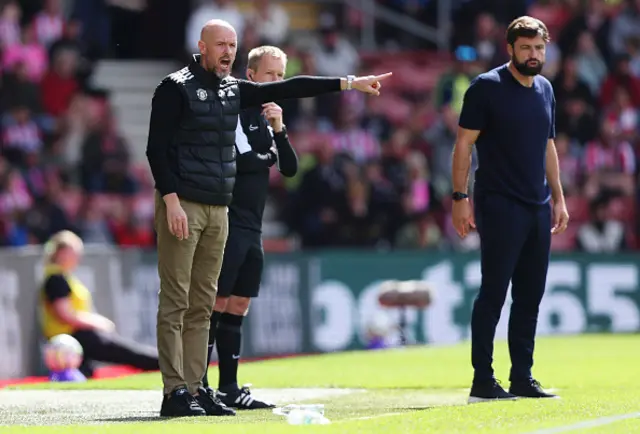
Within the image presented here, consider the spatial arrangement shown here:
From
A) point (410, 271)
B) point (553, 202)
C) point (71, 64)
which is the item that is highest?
point (71, 64)

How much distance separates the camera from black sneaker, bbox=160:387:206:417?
8.50 meters

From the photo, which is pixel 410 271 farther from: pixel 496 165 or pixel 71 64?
pixel 496 165

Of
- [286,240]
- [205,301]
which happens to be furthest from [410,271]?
[205,301]

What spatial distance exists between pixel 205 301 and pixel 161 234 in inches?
20.7

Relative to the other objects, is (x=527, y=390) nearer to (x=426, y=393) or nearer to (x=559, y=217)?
(x=559, y=217)

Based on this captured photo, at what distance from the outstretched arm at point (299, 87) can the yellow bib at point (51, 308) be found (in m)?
6.77

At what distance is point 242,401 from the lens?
31.0ft

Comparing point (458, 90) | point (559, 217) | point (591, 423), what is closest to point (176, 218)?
point (591, 423)

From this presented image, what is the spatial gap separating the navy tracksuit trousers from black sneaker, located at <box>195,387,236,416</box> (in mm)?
1644

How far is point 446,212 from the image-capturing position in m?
22.3

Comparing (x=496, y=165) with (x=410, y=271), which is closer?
(x=496, y=165)

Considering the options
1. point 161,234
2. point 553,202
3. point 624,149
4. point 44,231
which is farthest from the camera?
point 624,149

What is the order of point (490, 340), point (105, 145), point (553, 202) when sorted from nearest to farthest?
point (490, 340) < point (553, 202) < point (105, 145)

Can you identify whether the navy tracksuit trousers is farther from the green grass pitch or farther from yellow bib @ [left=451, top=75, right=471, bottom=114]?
yellow bib @ [left=451, top=75, right=471, bottom=114]
